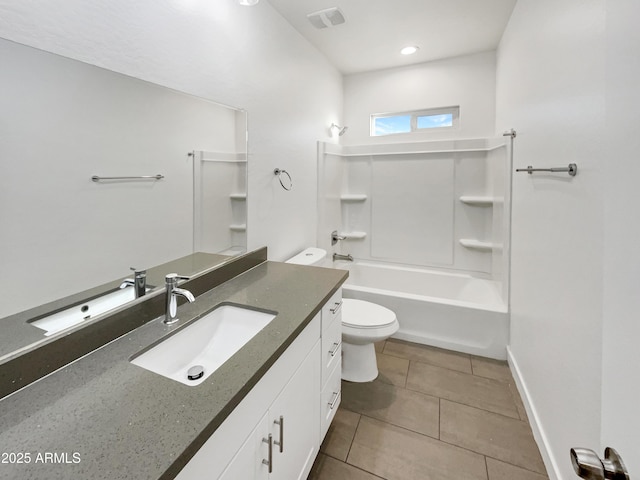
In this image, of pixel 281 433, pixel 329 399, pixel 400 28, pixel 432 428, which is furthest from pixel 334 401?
pixel 400 28

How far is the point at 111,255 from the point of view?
1.10m

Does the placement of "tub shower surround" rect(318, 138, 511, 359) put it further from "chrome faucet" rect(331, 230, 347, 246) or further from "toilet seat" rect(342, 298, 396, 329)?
"toilet seat" rect(342, 298, 396, 329)

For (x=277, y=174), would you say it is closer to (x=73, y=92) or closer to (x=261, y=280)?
(x=261, y=280)

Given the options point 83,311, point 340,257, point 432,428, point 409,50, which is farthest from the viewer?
point 340,257

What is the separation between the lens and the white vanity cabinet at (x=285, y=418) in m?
0.75

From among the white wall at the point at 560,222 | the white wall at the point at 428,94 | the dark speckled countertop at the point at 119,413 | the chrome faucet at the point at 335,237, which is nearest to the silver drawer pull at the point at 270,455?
the dark speckled countertop at the point at 119,413

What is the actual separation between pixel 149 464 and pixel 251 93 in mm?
1927

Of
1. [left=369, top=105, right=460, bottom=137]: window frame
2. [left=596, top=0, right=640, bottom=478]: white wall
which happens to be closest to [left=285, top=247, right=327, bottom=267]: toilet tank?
[left=369, top=105, right=460, bottom=137]: window frame

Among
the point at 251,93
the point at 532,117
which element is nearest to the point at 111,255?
the point at 251,93

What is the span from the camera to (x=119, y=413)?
2.27 feet

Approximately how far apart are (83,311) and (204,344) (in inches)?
16.8

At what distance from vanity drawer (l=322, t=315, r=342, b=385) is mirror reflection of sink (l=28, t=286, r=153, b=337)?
0.85m

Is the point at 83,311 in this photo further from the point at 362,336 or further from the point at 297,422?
the point at 362,336

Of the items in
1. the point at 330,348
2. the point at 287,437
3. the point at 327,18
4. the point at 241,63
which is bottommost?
the point at 287,437
